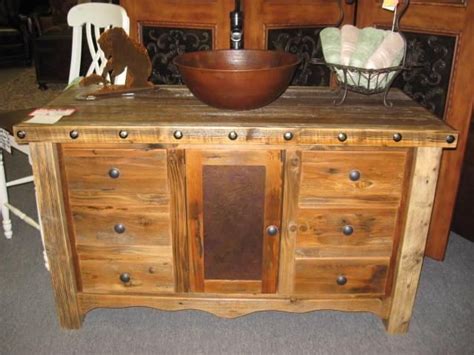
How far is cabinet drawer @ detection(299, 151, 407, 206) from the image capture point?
1.35m

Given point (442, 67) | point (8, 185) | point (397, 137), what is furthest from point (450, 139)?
point (8, 185)

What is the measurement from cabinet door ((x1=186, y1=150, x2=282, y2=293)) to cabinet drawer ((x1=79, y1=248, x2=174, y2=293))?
0.09 m

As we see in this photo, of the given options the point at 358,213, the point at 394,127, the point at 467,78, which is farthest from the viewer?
the point at 467,78

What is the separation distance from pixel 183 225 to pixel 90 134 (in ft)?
1.28

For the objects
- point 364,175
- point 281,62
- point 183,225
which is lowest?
point 183,225

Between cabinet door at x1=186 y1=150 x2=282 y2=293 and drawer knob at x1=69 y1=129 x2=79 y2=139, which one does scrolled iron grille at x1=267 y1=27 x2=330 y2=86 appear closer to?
cabinet door at x1=186 y1=150 x2=282 y2=293

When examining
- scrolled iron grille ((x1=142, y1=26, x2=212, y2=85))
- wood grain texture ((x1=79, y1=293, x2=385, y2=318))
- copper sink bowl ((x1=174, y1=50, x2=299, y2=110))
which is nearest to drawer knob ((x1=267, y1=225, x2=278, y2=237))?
wood grain texture ((x1=79, y1=293, x2=385, y2=318))

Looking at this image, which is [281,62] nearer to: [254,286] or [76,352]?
[254,286]

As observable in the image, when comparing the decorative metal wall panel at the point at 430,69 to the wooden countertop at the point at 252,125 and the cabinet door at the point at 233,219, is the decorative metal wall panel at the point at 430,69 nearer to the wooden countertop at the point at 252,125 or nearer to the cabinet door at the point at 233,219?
the wooden countertop at the point at 252,125

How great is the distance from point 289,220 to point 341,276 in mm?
271

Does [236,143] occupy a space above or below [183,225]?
above

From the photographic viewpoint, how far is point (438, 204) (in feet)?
6.32

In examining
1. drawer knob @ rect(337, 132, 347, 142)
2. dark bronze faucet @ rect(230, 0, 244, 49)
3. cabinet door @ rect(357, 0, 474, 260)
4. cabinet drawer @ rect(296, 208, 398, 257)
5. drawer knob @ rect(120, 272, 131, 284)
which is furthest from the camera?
dark bronze faucet @ rect(230, 0, 244, 49)

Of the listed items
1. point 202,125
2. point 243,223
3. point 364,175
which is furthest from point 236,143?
point 364,175
